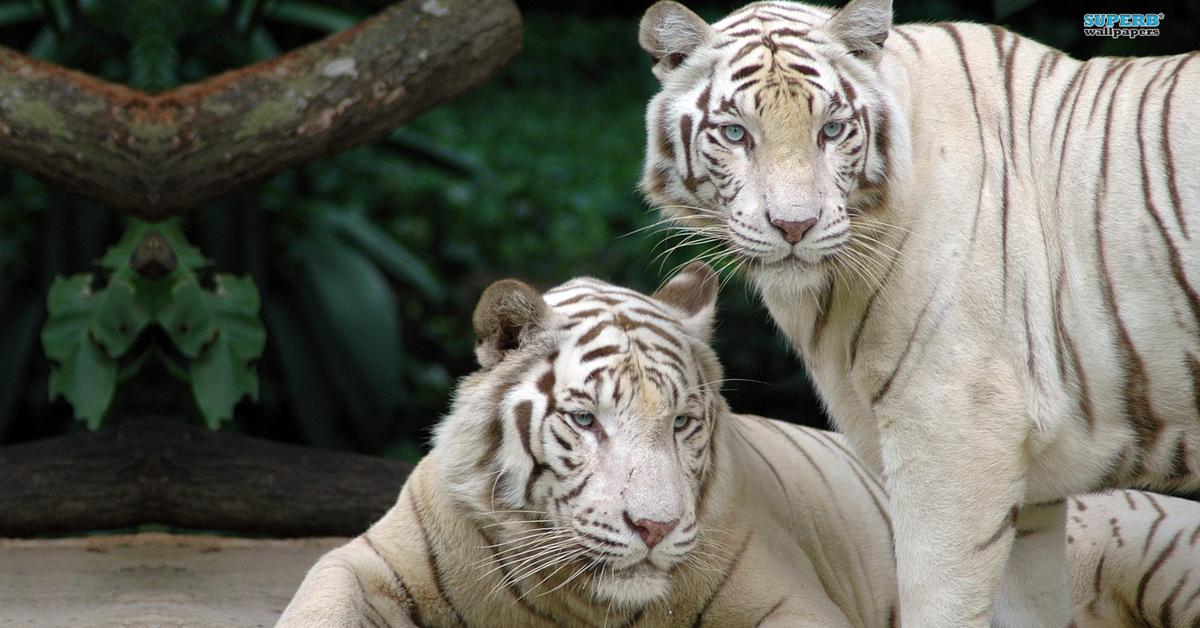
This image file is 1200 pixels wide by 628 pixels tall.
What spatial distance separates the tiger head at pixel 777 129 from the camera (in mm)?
2125

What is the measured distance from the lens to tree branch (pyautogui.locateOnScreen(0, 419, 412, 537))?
3615 millimetres

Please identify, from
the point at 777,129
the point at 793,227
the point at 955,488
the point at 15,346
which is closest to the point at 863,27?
the point at 777,129

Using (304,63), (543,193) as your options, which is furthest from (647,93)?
(304,63)

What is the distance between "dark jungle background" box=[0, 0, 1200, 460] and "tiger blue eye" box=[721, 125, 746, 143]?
160 cm

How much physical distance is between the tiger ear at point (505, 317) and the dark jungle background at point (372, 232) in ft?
5.35

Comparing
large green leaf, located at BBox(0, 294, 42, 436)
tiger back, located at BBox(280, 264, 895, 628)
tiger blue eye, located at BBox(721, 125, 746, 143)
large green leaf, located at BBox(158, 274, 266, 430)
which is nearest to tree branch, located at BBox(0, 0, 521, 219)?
large green leaf, located at BBox(158, 274, 266, 430)

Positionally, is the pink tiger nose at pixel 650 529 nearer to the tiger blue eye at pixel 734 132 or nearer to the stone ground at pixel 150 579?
the tiger blue eye at pixel 734 132

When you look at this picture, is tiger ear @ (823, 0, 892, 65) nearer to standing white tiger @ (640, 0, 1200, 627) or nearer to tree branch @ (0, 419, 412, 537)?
standing white tiger @ (640, 0, 1200, 627)

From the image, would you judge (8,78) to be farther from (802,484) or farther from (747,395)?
(747,395)

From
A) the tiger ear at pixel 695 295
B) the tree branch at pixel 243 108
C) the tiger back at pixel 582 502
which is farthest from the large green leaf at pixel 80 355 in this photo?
the tiger ear at pixel 695 295

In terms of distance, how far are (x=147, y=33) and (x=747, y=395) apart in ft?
10.0

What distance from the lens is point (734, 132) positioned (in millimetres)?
2197

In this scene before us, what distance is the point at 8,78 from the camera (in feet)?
11.1

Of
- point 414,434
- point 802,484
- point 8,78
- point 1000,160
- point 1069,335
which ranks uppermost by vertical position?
point 8,78
